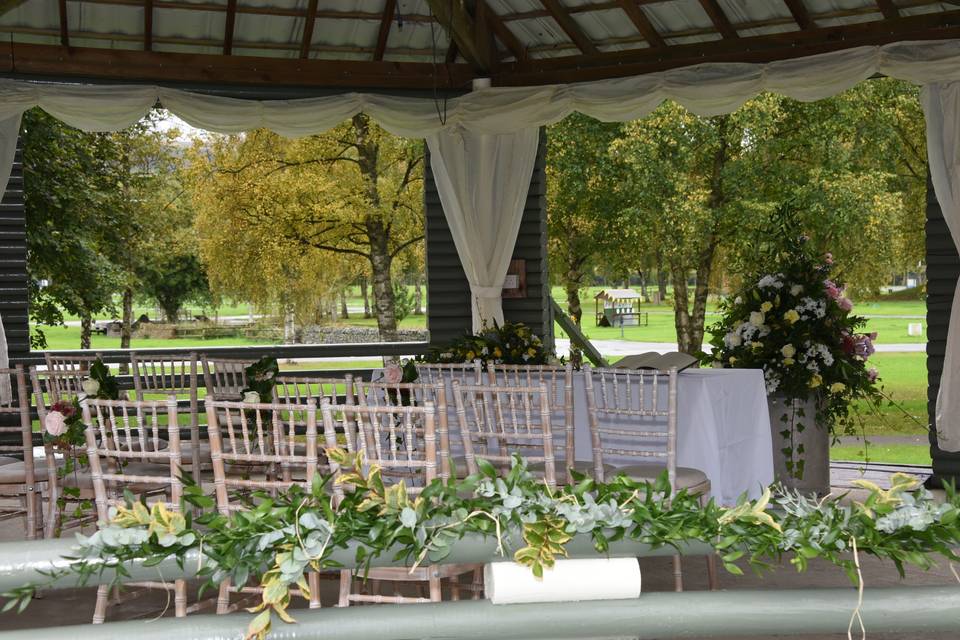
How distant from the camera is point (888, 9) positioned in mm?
6445

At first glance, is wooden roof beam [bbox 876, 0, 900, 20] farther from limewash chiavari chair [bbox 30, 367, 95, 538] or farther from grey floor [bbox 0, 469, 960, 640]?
limewash chiavari chair [bbox 30, 367, 95, 538]

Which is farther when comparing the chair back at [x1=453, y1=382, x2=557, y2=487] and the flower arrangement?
the flower arrangement

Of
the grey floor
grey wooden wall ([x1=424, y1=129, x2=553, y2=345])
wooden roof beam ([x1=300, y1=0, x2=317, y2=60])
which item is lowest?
the grey floor

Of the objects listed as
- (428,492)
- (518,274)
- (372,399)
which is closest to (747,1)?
(518,274)

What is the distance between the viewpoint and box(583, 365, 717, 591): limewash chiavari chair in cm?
427

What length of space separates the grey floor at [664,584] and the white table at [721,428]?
0.40 metres

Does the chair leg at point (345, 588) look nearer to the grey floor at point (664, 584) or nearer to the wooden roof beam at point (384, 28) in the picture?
the grey floor at point (664, 584)

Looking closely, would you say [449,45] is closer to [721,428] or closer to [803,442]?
[803,442]

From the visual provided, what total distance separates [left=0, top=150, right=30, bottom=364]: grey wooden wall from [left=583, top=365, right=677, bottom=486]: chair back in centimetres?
431

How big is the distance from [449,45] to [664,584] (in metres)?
4.55

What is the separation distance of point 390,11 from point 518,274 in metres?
1.99

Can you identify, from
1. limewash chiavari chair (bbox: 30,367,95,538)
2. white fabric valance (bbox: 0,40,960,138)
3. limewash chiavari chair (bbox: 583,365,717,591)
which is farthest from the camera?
white fabric valance (bbox: 0,40,960,138)

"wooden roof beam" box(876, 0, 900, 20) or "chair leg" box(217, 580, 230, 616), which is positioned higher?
"wooden roof beam" box(876, 0, 900, 20)

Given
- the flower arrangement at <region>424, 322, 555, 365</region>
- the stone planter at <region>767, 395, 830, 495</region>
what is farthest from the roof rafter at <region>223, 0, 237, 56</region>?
the stone planter at <region>767, 395, 830, 495</region>
